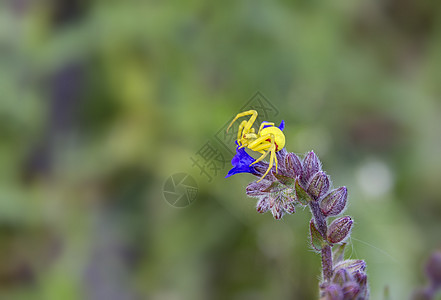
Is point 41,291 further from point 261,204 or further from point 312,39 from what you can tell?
point 312,39

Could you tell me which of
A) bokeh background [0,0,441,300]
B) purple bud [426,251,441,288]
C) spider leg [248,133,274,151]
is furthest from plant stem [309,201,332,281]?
bokeh background [0,0,441,300]

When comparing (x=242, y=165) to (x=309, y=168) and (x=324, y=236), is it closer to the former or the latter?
(x=309, y=168)

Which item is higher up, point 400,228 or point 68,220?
point 400,228

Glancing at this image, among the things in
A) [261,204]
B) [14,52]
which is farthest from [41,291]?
[261,204]

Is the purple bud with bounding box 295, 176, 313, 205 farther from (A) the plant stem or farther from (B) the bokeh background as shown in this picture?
(B) the bokeh background

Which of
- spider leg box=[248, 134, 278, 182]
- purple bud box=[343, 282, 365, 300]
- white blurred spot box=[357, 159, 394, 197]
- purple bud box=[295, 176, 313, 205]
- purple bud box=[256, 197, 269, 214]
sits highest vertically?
white blurred spot box=[357, 159, 394, 197]

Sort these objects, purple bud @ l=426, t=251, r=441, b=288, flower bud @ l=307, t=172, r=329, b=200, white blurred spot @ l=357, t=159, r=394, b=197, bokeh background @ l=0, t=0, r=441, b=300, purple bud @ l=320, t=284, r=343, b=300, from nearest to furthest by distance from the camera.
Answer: purple bud @ l=320, t=284, r=343, b=300, flower bud @ l=307, t=172, r=329, b=200, purple bud @ l=426, t=251, r=441, b=288, bokeh background @ l=0, t=0, r=441, b=300, white blurred spot @ l=357, t=159, r=394, b=197
